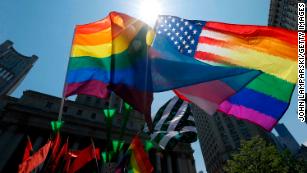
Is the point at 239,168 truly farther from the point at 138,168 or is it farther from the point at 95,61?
the point at 95,61

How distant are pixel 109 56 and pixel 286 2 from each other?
65910 mm

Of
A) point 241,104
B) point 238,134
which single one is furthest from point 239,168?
point 238,134

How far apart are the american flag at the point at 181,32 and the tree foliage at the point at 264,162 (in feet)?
67.5

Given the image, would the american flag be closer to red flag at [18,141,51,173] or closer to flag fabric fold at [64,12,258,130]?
flag fabric fold at [64,12,258,130]

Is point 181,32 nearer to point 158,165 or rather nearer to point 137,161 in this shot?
point 137,161

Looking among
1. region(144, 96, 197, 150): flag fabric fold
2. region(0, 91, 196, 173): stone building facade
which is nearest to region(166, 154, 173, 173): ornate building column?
region(0, 91, 196, 173): stone building facade

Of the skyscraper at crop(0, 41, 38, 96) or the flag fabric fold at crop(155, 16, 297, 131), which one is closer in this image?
the flag fabric fold at crop(155, 16, 297, 131)

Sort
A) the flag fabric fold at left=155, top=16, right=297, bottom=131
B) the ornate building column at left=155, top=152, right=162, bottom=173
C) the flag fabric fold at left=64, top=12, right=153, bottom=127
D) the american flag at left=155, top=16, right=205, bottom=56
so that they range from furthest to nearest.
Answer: the ornate building column at left=155, top=152, right=162, bottom=173, the american flag at left=155, top=16, right=205, bottom=56, the flag fabric fold at left=155, top=16, right=297, bottom=131, the flag fabric fold at left=64, top=12, right=153, bottom=127

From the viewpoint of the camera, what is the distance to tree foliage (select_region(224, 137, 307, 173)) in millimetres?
22688

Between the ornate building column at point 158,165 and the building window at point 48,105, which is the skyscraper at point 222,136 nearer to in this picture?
the ornate building column at point 158,165

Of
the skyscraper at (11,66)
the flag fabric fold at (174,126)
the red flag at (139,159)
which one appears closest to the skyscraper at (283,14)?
the flag fabric fold at (174,126)

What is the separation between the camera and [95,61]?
24.7ft

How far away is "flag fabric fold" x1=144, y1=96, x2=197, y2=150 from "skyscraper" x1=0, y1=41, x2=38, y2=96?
108412mm

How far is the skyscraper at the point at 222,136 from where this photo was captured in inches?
3442
